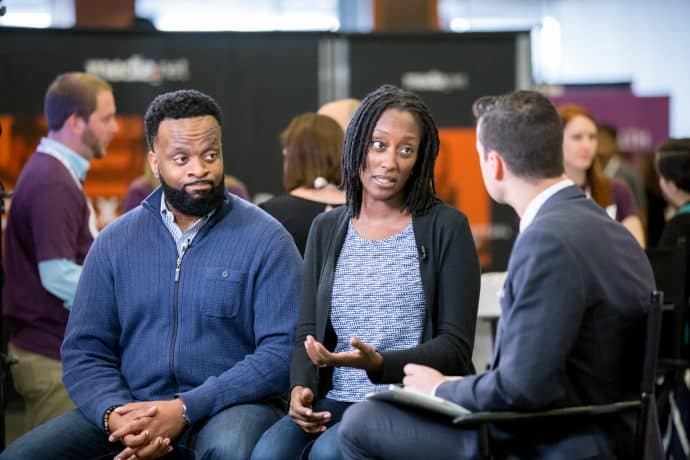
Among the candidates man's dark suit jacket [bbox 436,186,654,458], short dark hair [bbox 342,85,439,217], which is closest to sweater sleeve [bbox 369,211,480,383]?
short dark hair [bbox 342,85,439,217]

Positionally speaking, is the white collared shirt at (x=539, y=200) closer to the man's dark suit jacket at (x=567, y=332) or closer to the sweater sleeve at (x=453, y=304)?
the man's dark suit jacket at (x=567, y=332)

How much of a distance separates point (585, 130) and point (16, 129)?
2895 mm

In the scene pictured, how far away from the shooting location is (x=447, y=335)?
2854 millimetres

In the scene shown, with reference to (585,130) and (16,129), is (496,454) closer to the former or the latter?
(585,130)

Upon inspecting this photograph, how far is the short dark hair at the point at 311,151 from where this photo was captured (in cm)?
396

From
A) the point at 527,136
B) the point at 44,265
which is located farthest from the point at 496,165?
the point at 44,265

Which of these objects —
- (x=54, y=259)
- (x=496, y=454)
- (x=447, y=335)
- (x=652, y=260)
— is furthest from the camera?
(x=652, y=260)

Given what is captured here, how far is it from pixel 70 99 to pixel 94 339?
1.47m

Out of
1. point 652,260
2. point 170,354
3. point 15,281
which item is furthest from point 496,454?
point 15,281

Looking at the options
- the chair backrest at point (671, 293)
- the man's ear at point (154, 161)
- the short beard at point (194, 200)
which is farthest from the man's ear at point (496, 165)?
the chair backrest at point (671, 293)

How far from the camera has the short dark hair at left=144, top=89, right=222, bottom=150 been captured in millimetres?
3135

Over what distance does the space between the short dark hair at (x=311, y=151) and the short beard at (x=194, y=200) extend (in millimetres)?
848

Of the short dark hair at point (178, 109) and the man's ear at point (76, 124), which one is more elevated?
the short dark hair at point (178, 109)

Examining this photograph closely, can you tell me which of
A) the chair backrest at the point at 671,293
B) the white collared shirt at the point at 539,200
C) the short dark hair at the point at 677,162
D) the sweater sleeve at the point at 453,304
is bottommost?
the chair backrest at the point at 671,293
